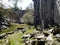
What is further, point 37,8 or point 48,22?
point 37,8

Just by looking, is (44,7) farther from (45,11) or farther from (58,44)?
(58,44)

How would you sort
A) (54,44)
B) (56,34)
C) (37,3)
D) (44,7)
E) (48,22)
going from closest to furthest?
(54,44) → (56,34) → (48,22) → (44,7) → (37,3)

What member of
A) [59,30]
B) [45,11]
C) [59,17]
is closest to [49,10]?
[45,11]

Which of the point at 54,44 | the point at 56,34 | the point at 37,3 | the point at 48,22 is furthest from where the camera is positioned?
the point at 37,3

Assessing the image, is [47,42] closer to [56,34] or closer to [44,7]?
[56,34]

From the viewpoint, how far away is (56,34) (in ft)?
82.0

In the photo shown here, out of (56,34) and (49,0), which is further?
(49,0)

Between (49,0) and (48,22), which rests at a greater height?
(49,0)

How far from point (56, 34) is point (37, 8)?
2637 cm

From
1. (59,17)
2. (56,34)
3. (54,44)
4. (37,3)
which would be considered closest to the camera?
(54,44)

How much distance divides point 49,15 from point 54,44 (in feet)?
79.2

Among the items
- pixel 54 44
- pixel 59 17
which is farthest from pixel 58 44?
pixel 59 17

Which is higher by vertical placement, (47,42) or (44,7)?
(44,7)

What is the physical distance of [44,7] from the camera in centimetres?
4475
